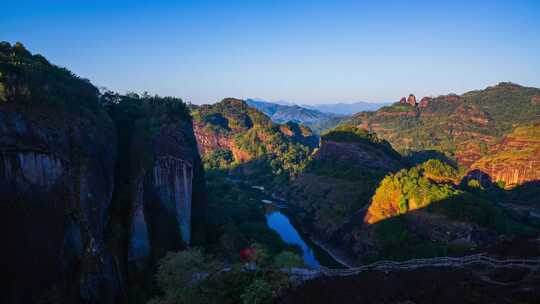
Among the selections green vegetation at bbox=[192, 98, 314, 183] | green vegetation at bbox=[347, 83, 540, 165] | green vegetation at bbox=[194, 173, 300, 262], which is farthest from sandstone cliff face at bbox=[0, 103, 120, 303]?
green vegetation at bbox=[347, 83, 540, 165]

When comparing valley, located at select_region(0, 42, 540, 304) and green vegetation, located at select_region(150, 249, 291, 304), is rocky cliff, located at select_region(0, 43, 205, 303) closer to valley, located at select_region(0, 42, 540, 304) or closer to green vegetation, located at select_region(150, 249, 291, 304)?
valley, located at select_region(0, 42, 540, 304)

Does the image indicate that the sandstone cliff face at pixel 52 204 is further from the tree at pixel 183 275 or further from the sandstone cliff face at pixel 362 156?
the sandstone cliff face at pixel 362 156

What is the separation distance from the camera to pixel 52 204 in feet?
70.2

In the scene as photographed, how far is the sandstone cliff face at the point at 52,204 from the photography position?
1989 cm

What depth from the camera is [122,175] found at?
29.8m

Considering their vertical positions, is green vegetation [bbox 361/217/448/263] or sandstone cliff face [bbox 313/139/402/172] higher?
sandstone cliff face [bbox 313/139/402/172]

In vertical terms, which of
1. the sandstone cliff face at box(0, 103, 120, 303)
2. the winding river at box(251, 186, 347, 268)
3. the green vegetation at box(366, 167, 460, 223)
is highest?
the sandstone cliff face at box(0, 103, 120, 303)

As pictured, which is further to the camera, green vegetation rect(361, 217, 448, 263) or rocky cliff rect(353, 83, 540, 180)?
rocky cliff rect(353, 83, 540, 180)

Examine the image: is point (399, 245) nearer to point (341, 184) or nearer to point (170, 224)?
point (341, 184)

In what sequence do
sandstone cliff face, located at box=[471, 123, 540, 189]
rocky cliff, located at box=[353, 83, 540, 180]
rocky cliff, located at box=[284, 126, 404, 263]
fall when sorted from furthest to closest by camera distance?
rocky cliff, located at box=[353, 83, 540, 180]
sandstone cliff face, located at box=[471, 123, 540, 189]
rocky cliff, located at box=[284, 126, 404, 263]

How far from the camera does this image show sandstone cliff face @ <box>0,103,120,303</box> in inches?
783

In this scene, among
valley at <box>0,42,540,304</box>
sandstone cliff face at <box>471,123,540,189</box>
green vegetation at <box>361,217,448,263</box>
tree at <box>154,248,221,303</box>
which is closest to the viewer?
valley at <box>0,42,540,304</box>

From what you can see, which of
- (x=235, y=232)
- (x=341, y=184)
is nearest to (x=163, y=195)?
(x=235, y=232)

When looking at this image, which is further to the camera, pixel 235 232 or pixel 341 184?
pixel 341 184
